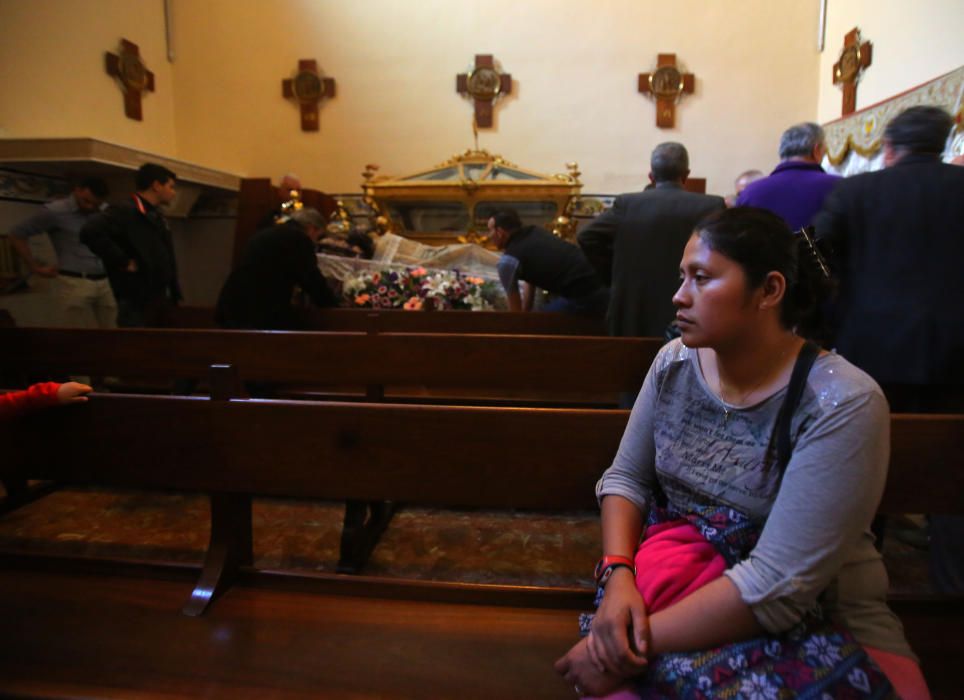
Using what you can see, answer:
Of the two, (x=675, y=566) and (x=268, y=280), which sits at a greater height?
(x=268, y=280)

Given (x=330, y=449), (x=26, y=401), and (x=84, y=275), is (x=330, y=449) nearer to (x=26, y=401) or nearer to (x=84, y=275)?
(x=26, y=401)

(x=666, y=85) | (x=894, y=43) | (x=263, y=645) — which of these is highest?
(x=666, y=85)

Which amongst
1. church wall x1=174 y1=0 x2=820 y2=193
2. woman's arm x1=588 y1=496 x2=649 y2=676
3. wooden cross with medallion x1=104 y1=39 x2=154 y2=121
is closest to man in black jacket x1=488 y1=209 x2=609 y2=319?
woman's arm x1=588 y1=496 x2=649 y2=676

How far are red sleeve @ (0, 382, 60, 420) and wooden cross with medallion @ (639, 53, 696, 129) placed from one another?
6812 mm

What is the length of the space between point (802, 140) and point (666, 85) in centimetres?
491

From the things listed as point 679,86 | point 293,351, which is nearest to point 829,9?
point 679,86

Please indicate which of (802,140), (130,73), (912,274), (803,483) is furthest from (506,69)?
(803,483)

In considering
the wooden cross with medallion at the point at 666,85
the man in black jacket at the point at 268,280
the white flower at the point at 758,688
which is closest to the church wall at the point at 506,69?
the wooden cross with medallion at the point at 666,85

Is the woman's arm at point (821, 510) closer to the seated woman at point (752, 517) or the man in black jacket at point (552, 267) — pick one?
the seated woman at point (752, 517)

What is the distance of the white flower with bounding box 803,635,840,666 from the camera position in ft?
2.92

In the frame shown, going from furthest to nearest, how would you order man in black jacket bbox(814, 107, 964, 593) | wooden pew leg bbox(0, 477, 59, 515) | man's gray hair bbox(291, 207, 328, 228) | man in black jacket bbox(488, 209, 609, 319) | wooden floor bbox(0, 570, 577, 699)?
man's gray hair bbox(291, 207, 328, 228), man in black jacket bbox(488, 209, 609, 319), wooden pew leg bbox(0, 477, 59, 515), man in black jacket bbox(814, 107, 964, 593), wooden floor bbox(0, 570, 577, 699)

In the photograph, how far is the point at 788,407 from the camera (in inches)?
38.9

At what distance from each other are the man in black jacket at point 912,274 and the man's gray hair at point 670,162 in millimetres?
915

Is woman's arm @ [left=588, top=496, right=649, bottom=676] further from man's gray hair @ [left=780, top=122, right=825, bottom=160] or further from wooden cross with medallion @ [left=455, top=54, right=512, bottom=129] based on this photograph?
wooden cross with medallion @ [left=455, top=54, right=512, bottom=129]
